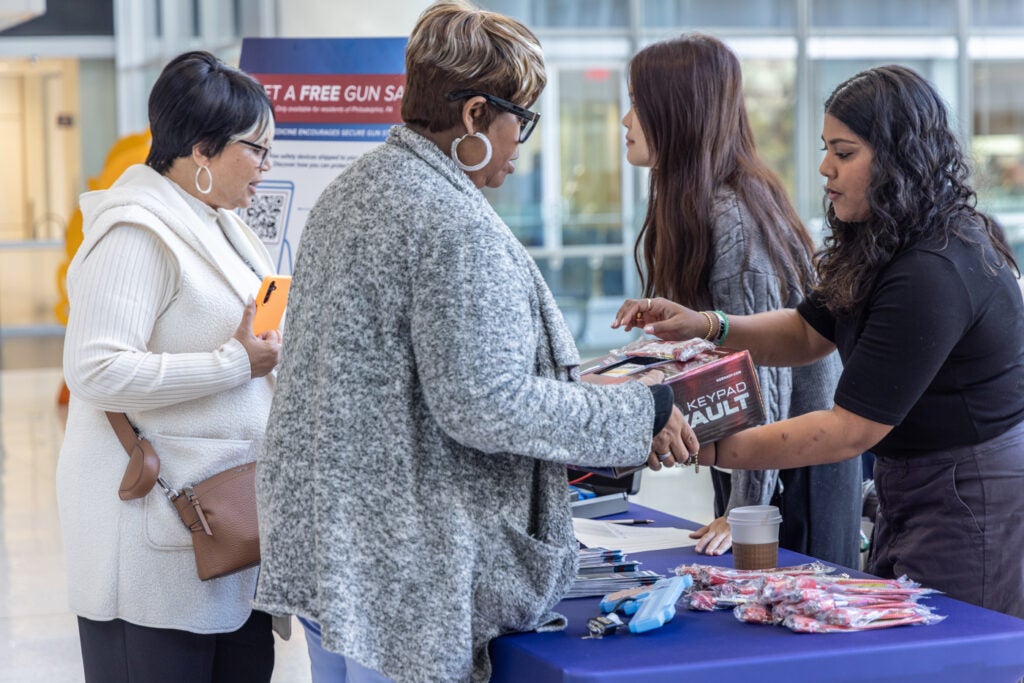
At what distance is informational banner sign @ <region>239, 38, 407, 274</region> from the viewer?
409 cm

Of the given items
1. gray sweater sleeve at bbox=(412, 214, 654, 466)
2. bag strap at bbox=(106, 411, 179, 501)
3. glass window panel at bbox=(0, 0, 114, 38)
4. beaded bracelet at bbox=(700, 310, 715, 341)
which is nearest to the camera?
gray sweater sleeve at bbox=(412, 214, 654, 466)

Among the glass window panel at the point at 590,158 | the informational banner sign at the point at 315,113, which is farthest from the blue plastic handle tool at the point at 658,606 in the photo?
the glass window panel at the point at 590,158

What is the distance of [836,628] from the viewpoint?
5.54 feet

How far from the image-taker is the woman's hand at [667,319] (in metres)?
2.36

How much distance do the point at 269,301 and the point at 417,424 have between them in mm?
738

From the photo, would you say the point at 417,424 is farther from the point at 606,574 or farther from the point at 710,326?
the point at 710,326

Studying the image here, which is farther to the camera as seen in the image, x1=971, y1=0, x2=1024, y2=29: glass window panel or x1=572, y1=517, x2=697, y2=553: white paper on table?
x1=971, y1=0, x2=1024, y2=29: glass window panel

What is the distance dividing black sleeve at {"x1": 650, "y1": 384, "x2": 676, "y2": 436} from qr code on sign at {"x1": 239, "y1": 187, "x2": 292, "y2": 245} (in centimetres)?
263

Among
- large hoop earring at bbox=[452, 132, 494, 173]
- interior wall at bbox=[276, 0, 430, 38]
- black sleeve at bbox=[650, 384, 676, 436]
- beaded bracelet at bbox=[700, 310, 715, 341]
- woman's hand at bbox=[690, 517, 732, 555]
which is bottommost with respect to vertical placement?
woman's hand at bbox=[690, 517, 732, 555]

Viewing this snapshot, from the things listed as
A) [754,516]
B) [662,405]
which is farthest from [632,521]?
[662,405]

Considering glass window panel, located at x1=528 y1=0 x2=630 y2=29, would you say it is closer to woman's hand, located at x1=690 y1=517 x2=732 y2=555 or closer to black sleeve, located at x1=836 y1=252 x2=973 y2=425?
woman's hand, located at x1=690 y1=517 x2=732 y2=555

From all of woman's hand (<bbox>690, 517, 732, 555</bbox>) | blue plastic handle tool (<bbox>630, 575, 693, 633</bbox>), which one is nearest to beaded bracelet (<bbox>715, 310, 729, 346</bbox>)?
woman's hand (<bbox>690, 517, 732, 555</bbox>)

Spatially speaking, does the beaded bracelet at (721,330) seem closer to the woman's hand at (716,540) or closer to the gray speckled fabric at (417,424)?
the woman's hand at (716,540)

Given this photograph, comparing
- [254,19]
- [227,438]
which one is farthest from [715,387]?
[254,19]
